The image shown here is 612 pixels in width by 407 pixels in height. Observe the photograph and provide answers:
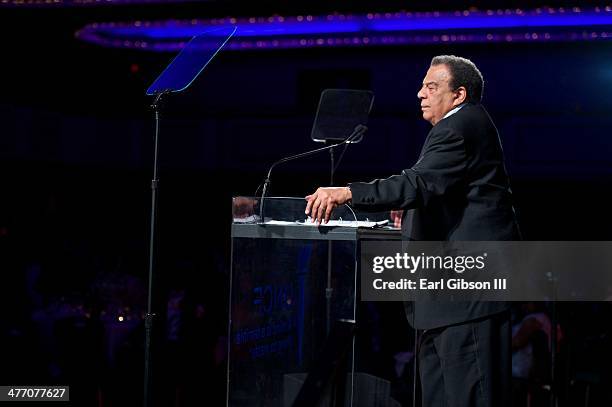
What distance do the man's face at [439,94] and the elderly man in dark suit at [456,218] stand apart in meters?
0.05

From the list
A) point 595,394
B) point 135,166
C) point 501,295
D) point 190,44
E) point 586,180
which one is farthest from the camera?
point 135,166

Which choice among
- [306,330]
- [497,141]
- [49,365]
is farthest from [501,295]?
[49,365]

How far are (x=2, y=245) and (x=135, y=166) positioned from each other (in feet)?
5.70

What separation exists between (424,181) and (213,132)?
689 centimetres

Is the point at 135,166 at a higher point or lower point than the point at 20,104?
lower

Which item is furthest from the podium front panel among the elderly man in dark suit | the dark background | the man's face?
the dark background

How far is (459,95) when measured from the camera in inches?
91.5

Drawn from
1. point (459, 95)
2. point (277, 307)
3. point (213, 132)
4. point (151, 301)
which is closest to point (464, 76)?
point (459, 95)

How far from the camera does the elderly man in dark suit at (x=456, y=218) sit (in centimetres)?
215

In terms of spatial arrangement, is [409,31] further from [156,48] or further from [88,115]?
[88,115]

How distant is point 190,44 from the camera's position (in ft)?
9.82

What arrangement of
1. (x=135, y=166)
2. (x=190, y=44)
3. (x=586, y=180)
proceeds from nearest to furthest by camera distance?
(x=190, y=44) < (x=586, y=180) < (x=135, y=166)

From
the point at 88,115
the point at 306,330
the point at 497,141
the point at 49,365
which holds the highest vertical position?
the point at 88,115

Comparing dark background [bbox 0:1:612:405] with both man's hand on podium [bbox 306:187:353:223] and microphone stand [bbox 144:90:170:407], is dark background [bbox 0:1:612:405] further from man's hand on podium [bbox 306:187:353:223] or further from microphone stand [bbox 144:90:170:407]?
man's hand on podium [bbox 306:187:353:223]
